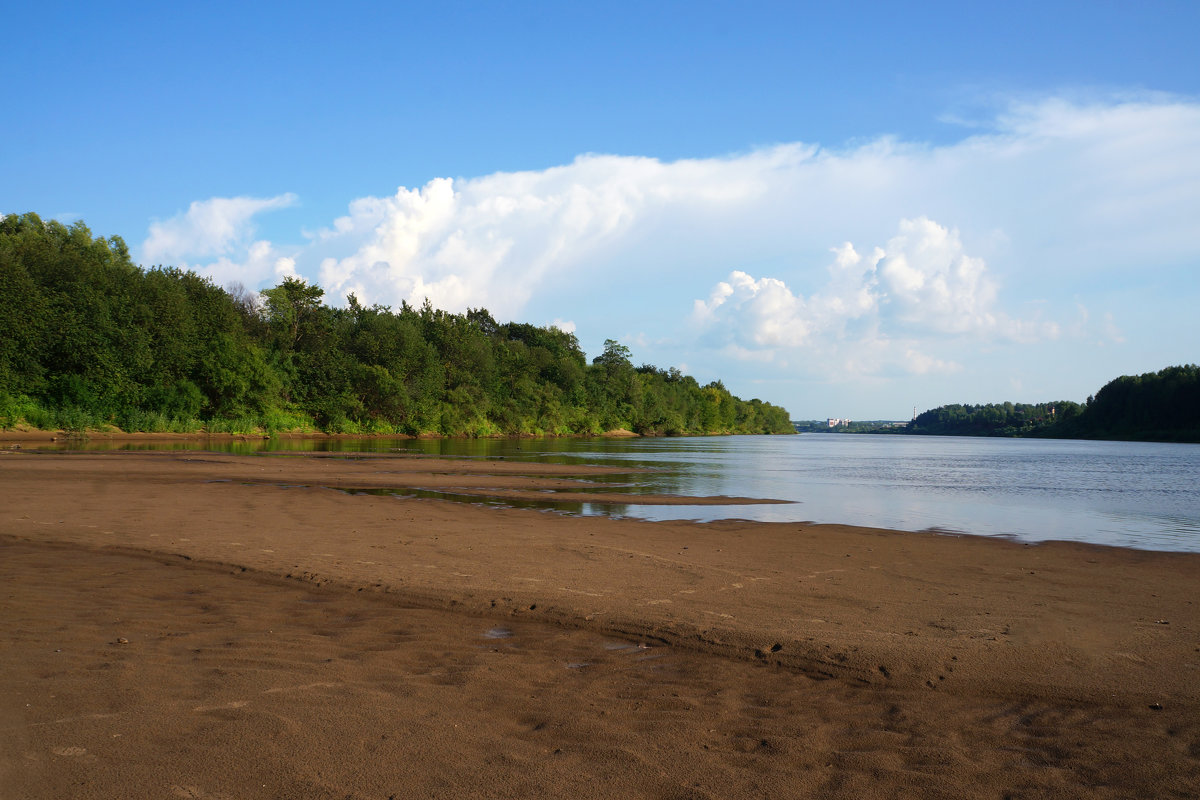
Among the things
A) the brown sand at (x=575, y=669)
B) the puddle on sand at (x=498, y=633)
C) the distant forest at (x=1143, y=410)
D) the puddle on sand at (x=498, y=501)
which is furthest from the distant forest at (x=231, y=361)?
the distant forest at (x=1143, y=410)

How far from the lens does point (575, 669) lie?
6.30 meters

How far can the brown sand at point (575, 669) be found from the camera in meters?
4.27

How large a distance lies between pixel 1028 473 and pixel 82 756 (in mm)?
46657

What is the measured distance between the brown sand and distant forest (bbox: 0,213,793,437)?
47.6m

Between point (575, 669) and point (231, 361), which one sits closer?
point (575, 669)

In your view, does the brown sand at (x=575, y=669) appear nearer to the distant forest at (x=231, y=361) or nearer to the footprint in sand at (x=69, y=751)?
the footprint in sand at (x=69, y=751)

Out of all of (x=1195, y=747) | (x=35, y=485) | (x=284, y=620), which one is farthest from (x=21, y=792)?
(x=35, y=485)

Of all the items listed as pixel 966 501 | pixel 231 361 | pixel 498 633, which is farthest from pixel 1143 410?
pixel 498 633

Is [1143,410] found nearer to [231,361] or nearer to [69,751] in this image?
[231,361]

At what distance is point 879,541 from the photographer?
1462 cm

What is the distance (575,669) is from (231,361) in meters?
65.9

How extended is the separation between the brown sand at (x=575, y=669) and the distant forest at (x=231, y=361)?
47617 millimetres

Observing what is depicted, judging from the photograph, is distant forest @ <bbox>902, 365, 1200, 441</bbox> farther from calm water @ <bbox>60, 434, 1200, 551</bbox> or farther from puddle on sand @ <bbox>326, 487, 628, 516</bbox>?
puddle on sand @ <bbox>326, 487, 628, 516</bbox>

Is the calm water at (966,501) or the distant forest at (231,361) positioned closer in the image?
the calm water at (966,501)
